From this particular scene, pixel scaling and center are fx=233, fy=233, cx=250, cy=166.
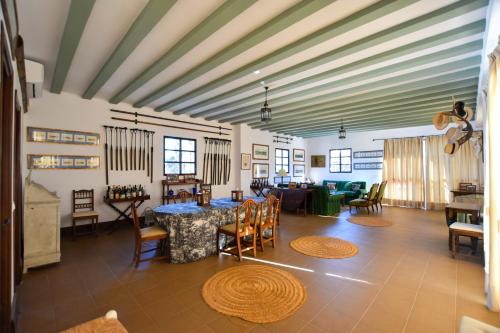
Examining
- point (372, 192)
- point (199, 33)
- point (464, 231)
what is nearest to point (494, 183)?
point (464, 231)

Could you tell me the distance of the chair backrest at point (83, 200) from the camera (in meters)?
4.70

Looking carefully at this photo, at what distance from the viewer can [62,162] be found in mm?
4574

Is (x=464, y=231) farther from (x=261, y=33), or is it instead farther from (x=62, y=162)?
(x=62, y=162)

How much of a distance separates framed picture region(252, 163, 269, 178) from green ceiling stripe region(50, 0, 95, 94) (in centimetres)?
589

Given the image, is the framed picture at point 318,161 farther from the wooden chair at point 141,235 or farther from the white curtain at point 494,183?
the wooden chair at point 141,235

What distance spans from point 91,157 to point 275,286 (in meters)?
4.58

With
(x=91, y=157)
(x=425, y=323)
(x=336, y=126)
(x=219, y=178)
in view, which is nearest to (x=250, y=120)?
(x=219, y=178)

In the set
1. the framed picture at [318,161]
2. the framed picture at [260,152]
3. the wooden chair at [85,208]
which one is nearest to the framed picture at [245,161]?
the framed picture at [260,152]

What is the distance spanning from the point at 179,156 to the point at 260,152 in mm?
3222

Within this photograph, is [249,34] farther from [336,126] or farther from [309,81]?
[336,126]

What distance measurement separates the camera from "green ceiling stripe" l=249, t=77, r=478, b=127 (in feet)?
13.4

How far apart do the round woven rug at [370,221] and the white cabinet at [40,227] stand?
588cm

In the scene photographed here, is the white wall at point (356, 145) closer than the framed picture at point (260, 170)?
Yes

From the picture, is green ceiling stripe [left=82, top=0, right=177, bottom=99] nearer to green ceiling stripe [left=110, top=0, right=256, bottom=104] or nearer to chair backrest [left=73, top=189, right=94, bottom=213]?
green ceiling stripe [left=110, top=0, right=256, bottom=104]
